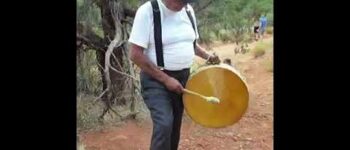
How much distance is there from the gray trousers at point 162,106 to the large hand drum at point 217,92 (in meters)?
0.03

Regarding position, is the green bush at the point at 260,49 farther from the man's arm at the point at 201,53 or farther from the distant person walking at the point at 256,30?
the man's arm at the point at 201,53

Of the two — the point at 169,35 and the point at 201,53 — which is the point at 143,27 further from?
the point at 201,53

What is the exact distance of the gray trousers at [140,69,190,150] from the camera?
10.0 feet

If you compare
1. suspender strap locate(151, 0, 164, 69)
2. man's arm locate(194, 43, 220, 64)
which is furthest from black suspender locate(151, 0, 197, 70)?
man's arm locate(194, 43, 220, 64)

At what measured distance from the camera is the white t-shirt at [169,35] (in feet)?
9.86

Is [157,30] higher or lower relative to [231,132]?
higher

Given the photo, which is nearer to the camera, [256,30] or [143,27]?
[143,27]

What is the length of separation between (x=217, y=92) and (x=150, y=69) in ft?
0.83

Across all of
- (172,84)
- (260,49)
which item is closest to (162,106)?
(172,84)

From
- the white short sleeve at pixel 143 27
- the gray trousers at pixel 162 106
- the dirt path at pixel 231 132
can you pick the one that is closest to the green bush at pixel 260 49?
the dirt path at pixel 231 132

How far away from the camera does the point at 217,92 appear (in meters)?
3.10
